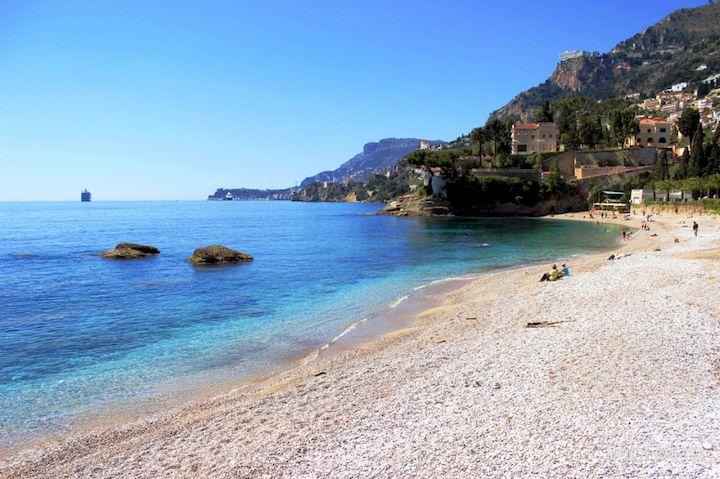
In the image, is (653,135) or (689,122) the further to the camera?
(653,135)

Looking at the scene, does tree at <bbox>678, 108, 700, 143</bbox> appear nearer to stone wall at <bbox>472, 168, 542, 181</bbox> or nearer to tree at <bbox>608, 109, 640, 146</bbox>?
tree at <bbox>608, 109, 640, 146</bbox>

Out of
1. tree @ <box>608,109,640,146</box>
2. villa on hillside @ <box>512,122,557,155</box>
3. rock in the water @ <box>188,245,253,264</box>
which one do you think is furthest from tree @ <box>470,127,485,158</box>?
rock in the water @ <box>188,245,253,264</box>

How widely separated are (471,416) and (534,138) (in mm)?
121514

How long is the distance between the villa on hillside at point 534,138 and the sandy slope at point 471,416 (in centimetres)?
11142

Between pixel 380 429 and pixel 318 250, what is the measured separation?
39598mm

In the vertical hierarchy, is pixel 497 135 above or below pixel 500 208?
above

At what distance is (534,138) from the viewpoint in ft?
396

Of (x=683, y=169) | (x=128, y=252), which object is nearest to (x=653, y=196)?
(x=683, y=169)

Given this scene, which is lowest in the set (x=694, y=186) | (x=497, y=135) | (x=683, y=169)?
(x=694, y=186)

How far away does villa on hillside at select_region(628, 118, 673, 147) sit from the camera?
111 meters

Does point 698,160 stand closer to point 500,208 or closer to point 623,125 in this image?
point 623,125

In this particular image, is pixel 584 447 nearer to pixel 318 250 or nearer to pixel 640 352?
pixel 640 352

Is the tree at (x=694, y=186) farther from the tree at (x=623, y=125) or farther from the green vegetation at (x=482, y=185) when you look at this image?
the tree at (x=623, y=125)

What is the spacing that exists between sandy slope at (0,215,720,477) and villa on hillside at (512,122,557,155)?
111 meters
